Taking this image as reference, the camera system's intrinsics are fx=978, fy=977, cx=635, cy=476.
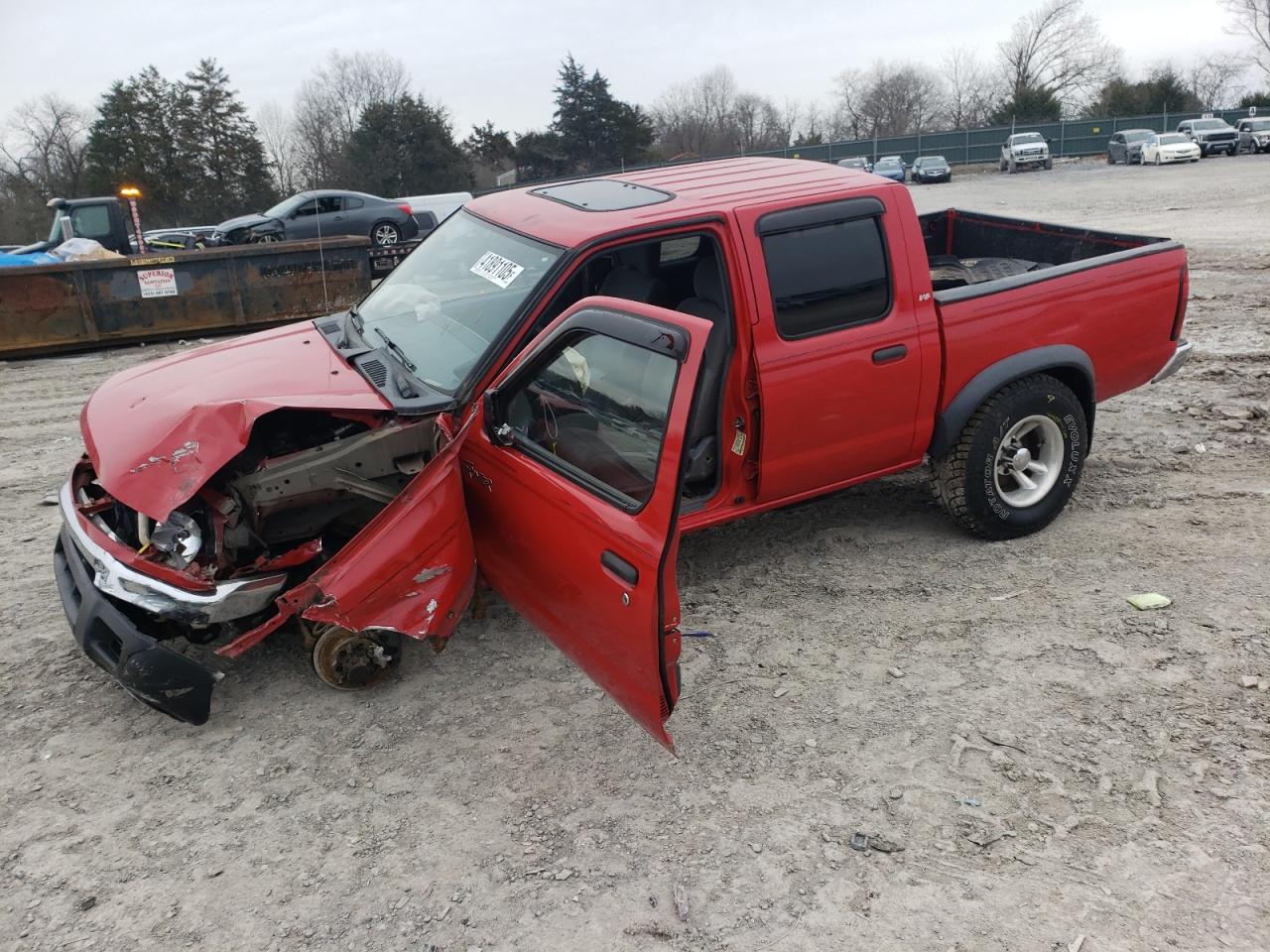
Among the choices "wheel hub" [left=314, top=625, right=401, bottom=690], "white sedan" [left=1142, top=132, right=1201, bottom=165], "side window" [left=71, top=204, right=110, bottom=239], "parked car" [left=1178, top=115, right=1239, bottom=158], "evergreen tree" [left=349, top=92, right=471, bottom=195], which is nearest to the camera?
"wheel hub" [left=314, top=625, right=401, bottom=690]

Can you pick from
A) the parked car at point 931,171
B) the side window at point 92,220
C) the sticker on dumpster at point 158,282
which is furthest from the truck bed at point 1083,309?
the parked car at point 931,171

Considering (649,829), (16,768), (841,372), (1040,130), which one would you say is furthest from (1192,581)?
(1040,130)

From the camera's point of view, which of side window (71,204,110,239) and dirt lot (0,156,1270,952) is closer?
dirt lot (0,156,1270,952)

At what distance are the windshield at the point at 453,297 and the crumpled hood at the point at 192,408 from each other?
0.31m

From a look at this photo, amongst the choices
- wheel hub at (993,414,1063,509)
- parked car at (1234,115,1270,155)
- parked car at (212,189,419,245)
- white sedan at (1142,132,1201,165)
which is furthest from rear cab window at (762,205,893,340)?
parked car at (1234,115,1270,155)

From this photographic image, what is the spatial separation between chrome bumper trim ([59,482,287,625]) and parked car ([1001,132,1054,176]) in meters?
42.9

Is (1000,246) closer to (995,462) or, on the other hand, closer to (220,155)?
(995,462)

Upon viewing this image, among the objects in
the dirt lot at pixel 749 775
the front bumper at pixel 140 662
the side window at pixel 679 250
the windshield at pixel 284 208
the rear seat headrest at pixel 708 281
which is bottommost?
the dirt lot at pixel 749 775

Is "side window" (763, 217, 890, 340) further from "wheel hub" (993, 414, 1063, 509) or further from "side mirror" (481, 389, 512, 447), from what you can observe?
"side mirror" (481, 389, 512, 447)

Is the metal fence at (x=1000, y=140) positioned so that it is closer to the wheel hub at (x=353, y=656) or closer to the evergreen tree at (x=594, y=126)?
the evergreen tree at (x=594, y=126)

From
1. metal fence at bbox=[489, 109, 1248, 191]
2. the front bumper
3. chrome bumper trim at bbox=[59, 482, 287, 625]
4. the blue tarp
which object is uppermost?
metal fence at bbox=[489, 109, 1248, 191]

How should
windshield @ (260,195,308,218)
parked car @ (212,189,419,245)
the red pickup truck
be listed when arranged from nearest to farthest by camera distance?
the red pickup truck → parked car @ (212,189,419,245) → windshield @ (260,195,308,218)

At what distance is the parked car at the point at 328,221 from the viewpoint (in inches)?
764

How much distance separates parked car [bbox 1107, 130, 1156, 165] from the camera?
37688mm
